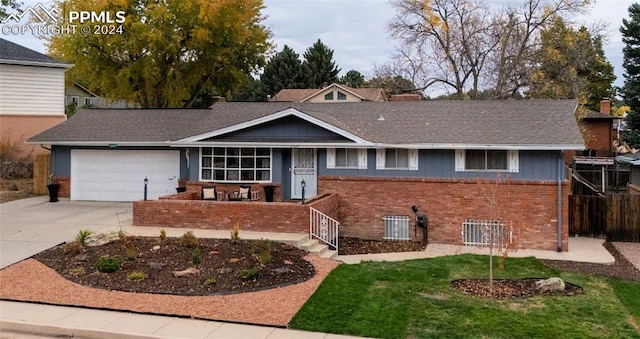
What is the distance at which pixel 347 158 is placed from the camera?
670 inches

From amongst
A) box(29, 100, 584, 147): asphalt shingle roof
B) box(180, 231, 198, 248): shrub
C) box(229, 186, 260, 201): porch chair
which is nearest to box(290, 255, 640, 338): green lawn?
→ box(180, 231, 198, 248): shrub

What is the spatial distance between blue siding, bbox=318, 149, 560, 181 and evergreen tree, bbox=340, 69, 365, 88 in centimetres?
4514

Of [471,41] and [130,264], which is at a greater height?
[471,41]

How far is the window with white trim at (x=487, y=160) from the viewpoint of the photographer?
15.5m

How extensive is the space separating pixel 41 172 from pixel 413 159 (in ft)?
51.0

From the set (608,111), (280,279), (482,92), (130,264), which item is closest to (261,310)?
(280,279)

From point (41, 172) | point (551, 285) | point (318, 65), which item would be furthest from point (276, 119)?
point (318, 65)

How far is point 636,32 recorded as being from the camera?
31.2 meters

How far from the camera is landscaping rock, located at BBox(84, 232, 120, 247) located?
12.5 metres

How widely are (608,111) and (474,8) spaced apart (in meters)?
14.1

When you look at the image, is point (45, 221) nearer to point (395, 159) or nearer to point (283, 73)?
point (395, 159)

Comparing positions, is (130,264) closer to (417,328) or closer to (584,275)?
(417,328)

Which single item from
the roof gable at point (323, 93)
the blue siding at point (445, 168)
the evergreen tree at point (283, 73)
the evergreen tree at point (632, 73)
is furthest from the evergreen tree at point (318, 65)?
the blue siding at point (445, 168)

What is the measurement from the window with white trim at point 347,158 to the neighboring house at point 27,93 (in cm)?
1739
